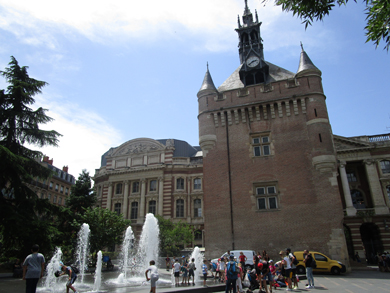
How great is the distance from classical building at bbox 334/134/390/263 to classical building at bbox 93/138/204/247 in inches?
754

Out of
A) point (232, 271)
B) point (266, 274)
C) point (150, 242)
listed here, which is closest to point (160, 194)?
point (150, 242)

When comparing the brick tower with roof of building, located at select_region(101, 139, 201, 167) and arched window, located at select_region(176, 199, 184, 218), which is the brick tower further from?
roof of building, located at select_region(101, 139, 201, 167)

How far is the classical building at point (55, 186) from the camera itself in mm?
47906

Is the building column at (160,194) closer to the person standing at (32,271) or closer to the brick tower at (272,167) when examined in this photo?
the brick tower at (272,167)

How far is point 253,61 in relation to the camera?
2450 centimetres

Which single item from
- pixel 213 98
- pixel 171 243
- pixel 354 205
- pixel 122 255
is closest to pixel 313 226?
pixel 213 98

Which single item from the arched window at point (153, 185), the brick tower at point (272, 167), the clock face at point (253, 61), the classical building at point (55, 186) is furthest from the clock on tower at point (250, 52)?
the classical building at point (55, 186)

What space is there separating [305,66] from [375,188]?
20.6 m

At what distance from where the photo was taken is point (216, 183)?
20531 mm

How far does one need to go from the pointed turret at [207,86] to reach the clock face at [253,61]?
3765mm

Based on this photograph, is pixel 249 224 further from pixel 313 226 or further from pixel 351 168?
pixel 351 168

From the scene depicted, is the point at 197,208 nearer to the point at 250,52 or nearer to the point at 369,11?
the point at 250,52

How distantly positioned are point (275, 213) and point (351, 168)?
77.6ft

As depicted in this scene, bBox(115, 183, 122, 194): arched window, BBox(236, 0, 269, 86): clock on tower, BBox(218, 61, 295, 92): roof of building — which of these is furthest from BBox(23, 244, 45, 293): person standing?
BBox(115, 183, 122, 194): arched window
